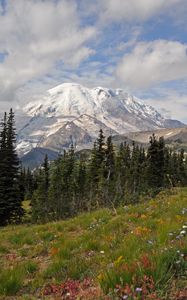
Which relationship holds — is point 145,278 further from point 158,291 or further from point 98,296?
point 98,296

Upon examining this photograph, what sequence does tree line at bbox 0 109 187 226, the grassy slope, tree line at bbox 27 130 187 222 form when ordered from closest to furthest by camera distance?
1. the grassy slope
2. tree line at bbox 0 109 187 226
3. tree line at bbox 27 130 187 222

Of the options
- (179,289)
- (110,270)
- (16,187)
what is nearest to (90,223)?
(110,270)

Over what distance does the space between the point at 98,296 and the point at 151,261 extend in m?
1.01

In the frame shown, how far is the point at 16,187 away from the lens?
163 feet

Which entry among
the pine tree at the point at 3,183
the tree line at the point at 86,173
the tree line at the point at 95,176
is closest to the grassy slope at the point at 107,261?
the pine tree at the point at 3,183

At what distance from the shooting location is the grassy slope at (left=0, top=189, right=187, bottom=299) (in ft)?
16.4

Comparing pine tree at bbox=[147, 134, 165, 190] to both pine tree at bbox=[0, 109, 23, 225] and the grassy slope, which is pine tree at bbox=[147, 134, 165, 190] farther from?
the grassy slope

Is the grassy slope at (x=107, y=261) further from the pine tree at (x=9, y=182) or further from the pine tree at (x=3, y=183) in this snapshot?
the pine tree at (x=9, y=182)

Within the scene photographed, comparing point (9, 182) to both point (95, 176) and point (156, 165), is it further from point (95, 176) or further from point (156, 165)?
point (156, 165)

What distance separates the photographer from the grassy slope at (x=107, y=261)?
499 cm

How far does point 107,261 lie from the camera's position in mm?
6734

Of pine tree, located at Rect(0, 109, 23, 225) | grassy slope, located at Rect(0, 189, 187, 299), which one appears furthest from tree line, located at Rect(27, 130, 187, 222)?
grassy slope, located at Rect(0, 189, 187, 299)

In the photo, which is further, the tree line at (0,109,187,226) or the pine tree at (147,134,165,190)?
the pine tree at (147,134,165,190)

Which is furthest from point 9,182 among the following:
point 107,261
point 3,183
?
point 107,261
